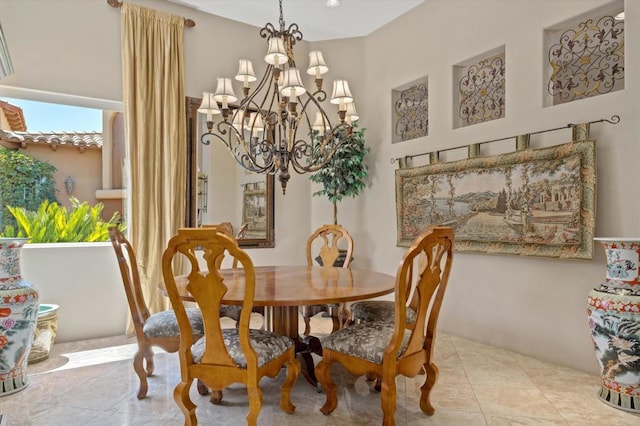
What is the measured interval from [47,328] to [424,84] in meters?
4.16

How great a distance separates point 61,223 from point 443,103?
12.5 ft

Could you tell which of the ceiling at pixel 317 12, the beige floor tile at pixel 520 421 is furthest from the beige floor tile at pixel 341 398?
the ceiling at pixel 317 12

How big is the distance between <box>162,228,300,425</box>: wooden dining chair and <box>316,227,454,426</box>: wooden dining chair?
40cm

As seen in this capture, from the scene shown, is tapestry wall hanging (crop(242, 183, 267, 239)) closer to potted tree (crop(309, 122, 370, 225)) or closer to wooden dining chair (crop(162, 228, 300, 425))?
potted tree (crop(309, 122, 370, 225))

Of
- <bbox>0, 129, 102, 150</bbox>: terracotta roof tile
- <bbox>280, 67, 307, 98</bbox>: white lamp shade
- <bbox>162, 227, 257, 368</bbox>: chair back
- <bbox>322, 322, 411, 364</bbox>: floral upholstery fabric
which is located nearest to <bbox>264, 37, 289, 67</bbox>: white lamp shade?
<bbox>280, 67, 307, 98</bbox>: white lamp shade

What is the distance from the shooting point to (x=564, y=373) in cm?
285

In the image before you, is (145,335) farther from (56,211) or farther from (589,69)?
(589,69)

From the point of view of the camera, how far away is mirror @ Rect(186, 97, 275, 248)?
424cm

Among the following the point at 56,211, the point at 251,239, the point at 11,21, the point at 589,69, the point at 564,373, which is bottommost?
the point at 564,373

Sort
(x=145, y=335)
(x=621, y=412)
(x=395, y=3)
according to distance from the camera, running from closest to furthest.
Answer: (x=621, y=412) → (x=145, y=335) → (x=395, y=3)

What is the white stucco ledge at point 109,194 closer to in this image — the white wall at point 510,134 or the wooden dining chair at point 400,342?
the white wall at point 510,134

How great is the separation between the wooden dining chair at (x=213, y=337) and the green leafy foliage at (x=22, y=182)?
8.54 ft

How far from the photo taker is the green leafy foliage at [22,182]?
353cm

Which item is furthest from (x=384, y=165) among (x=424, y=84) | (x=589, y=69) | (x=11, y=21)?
(x=11, y=21)
